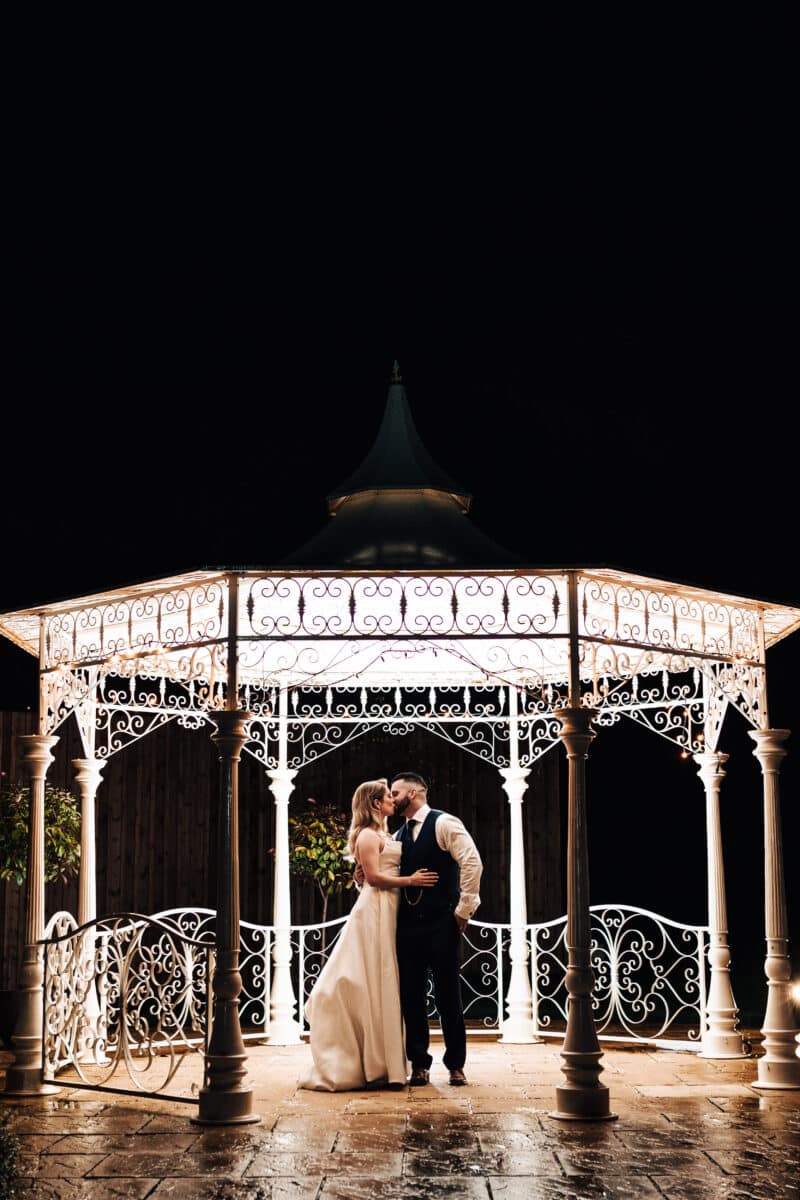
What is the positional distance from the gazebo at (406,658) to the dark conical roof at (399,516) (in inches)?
0.7

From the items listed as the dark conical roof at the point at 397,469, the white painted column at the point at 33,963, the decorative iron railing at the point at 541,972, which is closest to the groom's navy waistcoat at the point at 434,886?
the decorative iron railing at the point at 541,972

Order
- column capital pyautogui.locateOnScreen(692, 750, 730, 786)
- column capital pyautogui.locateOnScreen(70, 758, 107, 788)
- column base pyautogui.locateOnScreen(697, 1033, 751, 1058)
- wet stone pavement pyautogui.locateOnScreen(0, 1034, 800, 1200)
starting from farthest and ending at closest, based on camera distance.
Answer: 1. column capital pyautogui.locateOnScreen(692, 750, 730, 786)
2. column base pyautogui.locateOnScreen(697, 1033, 751, 1058)
3. column capital pyautogui.locateOnScreen(70, 758, 107, 788)
4. wet stone pavement pyautogui.locateOnScreen(0, 1034, 800, 1200)

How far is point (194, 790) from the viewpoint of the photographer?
47.9 feet

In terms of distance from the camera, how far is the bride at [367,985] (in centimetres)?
907

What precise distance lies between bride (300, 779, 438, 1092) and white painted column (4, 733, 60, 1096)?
1.61 metres

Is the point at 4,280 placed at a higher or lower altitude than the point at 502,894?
higher

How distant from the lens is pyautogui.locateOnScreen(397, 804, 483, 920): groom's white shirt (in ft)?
29.9

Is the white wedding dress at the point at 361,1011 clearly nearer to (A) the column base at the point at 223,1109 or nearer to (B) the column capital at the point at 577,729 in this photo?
(A) the column base at the point at 223,1109

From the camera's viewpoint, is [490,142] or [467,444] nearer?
[490,142]

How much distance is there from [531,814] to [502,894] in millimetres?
880

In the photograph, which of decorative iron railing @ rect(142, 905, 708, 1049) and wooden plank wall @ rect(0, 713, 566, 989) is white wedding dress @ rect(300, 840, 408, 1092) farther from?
wooden plank wall @ rect(0, 713, 566, 989)

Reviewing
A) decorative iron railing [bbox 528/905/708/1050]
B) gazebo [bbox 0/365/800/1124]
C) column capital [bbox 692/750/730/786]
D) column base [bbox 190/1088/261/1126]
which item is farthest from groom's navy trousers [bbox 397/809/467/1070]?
column capital [bbox 692/750/730/786]

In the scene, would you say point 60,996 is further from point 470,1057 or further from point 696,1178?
point 696,1178

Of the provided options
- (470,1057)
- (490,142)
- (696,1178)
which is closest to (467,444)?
(490,142)
